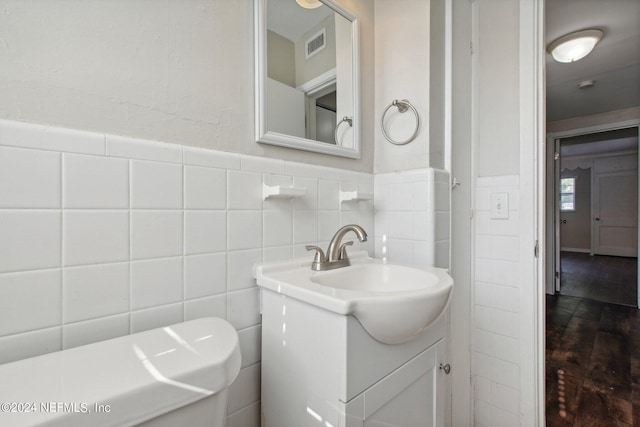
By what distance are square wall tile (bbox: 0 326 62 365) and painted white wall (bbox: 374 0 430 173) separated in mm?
1165

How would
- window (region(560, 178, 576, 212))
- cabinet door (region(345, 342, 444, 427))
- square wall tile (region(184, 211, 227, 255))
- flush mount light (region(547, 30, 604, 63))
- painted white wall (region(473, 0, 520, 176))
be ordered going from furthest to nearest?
window (region(560, 178, 576, 212)) → flush mount light (region(547, 30, 604, 63)) → painted white wall (region(473, 0, 520, 176)) → square wall tile (region(184, 211, 227, 255)) → cabinet door (region(345, 342, 444, 427))

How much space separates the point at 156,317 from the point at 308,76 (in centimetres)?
94

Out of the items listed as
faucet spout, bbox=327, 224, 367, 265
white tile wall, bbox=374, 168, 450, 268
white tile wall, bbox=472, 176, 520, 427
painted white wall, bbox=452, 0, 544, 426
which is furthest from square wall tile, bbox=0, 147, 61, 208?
white tile wall, bbox=472, 176, 520, 427

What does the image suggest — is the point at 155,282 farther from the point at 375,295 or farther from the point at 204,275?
the point at 375,295

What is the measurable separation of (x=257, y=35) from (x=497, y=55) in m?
1.12

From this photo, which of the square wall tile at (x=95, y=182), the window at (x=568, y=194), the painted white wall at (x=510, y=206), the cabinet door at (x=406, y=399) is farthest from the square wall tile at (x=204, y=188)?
the window at (x=568, y=194)

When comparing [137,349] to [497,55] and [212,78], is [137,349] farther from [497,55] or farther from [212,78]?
[497,55]

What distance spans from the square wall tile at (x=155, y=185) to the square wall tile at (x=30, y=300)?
220mm

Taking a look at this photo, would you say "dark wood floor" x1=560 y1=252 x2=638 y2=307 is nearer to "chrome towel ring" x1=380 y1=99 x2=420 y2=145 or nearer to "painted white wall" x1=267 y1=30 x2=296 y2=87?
"chrome towel ring" x1=380 y1=99 x2=420 y2=145

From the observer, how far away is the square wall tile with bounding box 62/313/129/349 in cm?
61

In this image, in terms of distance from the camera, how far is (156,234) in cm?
72

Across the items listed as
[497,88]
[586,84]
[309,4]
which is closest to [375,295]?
[309,4]

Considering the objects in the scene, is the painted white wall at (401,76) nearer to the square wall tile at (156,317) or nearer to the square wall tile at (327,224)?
the square wall tile at (327,224)

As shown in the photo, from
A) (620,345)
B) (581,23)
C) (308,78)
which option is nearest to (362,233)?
(308,78)
